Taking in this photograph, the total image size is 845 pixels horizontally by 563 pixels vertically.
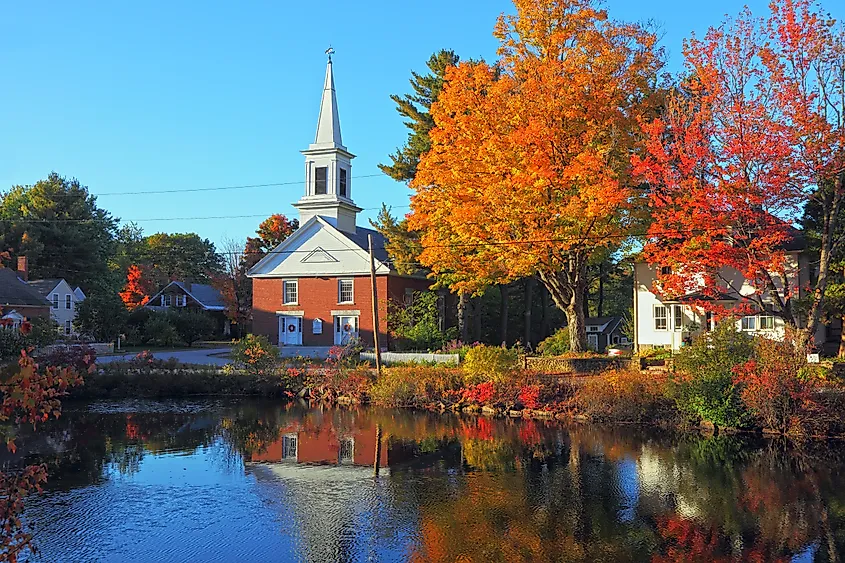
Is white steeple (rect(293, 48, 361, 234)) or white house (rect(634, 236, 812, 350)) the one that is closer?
white house (rect(634, 236, 812, 350))

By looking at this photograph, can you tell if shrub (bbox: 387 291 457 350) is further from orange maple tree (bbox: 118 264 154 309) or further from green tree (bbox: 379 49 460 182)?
orange maple tree (bbox: 118 264 154 309)

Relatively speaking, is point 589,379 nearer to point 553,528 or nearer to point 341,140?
point 553,528

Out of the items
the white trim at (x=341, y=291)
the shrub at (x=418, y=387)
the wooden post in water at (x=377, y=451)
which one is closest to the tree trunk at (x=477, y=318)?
the white trim at (x=341, y=291)

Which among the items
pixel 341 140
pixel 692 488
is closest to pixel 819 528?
pixel 692 488

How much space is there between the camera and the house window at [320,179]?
4538cm

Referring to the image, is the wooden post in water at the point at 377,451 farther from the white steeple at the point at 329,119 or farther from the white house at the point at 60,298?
the white house at the point at 60,298

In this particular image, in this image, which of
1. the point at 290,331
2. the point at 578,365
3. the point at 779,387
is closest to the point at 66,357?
the point at 290,331

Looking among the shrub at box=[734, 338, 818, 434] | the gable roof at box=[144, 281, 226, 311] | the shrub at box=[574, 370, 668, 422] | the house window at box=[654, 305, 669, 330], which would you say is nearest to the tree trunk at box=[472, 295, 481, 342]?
the house window at box=[654, 305, 669, 330]

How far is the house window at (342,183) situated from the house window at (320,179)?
0.85 meters

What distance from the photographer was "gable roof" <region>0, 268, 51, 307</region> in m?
46.5

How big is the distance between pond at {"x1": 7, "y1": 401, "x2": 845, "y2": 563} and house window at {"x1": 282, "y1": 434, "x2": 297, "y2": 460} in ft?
0.47

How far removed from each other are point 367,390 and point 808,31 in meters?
19.3

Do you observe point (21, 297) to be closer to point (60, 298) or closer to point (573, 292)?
point (60, 298)

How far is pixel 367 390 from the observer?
28.7 meters
